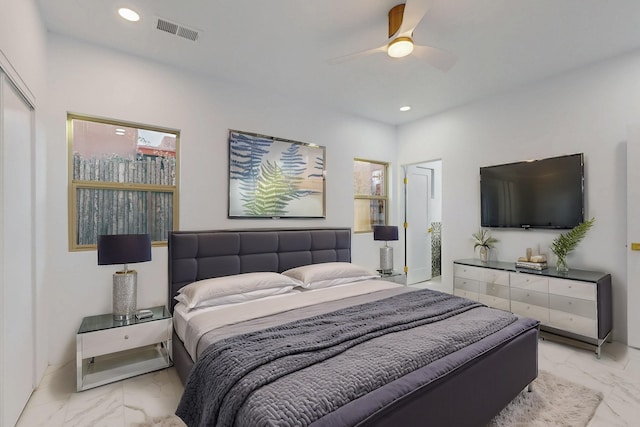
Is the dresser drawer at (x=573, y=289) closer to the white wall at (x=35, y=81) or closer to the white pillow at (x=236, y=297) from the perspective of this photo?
the white pillow at (x=236, y=297)

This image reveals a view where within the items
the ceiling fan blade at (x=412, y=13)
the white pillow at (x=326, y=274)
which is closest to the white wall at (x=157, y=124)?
the white pillow at (x=326, y=274)

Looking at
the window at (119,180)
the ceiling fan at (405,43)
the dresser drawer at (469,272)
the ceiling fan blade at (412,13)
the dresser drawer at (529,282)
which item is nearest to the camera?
the ceiling fan blade at (412,13)

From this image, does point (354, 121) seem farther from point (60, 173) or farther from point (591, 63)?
point (60, 173)

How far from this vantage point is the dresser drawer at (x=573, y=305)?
290 centimetres

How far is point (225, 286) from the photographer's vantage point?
107 inches

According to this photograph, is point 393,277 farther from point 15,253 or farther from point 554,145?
point 15,253

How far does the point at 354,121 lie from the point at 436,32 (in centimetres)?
213

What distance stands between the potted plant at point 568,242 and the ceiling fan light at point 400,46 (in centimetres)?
260

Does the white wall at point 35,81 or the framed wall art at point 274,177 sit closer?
the white wall at point 35,81

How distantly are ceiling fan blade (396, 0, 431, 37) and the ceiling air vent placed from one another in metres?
1.71

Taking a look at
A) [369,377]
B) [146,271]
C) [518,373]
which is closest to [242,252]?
[146,271]

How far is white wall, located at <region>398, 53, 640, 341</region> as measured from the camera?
3.12 m

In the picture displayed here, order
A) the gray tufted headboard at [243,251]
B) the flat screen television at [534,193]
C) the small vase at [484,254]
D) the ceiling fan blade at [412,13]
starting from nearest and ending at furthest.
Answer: the ceiling fan blade at [412,13], the gray tufted headboard at [243,251], the flat screen television at [534,193], the small vase at [484,254]

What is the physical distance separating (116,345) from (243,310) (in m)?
1.02
